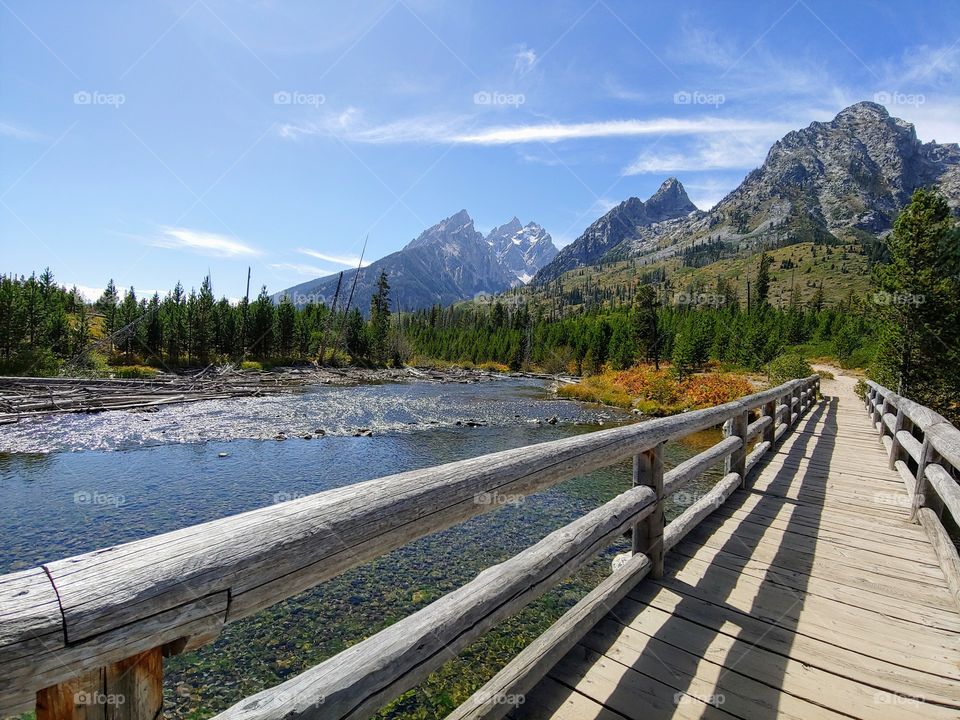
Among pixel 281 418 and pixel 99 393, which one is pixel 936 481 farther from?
pixel 99 393

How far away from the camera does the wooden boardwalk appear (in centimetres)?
268

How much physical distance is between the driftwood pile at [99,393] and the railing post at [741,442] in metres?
24.7

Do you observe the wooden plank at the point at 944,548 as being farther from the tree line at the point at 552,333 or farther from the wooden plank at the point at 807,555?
the tree line at the point at 552,333

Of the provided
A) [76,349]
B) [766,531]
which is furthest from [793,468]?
[76,349]

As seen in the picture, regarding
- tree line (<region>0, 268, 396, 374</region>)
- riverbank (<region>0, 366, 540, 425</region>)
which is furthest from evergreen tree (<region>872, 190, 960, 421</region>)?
tree line (<region>0, 268, 396, 374</region>)

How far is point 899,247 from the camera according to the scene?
24172mm

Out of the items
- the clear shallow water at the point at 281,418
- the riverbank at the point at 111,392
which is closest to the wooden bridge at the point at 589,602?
the clear shallow water at the point at 281,418

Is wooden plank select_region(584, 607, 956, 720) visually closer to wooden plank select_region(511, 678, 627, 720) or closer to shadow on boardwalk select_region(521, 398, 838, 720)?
shadow on boardwalk select_region(521, 398, 838, 720)

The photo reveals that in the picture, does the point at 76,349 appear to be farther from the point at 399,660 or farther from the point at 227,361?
the point at 399,660

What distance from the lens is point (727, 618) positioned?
3574 mm

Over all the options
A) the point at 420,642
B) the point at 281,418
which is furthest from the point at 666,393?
the point at 420,642

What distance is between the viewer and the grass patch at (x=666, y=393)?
27.1 m

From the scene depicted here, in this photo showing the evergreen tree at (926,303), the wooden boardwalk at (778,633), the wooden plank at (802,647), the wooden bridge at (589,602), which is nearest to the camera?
the wooden bridge at (589,602)

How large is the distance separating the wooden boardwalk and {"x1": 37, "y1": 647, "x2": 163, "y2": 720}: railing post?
201 cm
